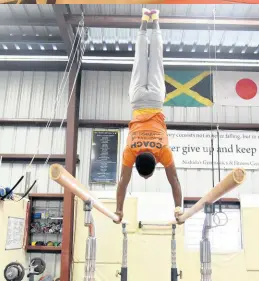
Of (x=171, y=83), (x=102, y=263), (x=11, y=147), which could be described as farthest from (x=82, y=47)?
(x=102, y=263)

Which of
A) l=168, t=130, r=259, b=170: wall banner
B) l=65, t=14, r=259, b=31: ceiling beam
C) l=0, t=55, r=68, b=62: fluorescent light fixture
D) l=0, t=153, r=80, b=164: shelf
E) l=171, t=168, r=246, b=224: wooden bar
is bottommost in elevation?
l=171, t=168, r=246, b=224: wooden bar

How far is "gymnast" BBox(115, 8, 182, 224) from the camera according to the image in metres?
3.90

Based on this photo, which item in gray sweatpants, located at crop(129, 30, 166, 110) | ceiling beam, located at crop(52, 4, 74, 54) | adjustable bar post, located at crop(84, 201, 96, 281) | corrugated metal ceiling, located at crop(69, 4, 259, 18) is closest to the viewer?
adjustable bar post, located at crop(84, 201, 96, 281)

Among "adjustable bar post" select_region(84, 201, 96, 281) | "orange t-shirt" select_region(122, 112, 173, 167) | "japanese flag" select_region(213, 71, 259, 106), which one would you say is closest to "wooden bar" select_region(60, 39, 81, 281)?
"japanese flag" select_region(213, 71, 259, 106)

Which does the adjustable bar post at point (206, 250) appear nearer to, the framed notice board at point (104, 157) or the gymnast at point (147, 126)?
the gymnast at point (147, 126)

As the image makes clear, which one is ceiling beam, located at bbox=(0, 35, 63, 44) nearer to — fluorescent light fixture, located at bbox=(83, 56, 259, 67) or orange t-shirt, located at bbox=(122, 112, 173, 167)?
fluorescent light fixture, located at bbox=(83, 56, 259, 67)

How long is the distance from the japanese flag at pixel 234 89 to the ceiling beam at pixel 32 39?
11.7 feet

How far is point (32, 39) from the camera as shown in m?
8.11

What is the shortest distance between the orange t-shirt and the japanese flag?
4.35m

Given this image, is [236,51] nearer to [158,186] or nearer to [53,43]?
[158,186]

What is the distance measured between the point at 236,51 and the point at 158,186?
3529 millimetres

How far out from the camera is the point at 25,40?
8.15 metres

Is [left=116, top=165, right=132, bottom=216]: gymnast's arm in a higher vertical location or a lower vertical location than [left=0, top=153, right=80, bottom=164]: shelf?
lower

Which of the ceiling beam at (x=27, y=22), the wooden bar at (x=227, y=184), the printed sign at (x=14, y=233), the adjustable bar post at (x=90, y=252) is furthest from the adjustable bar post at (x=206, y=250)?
the ceiling beam at (x=27, y=22)
